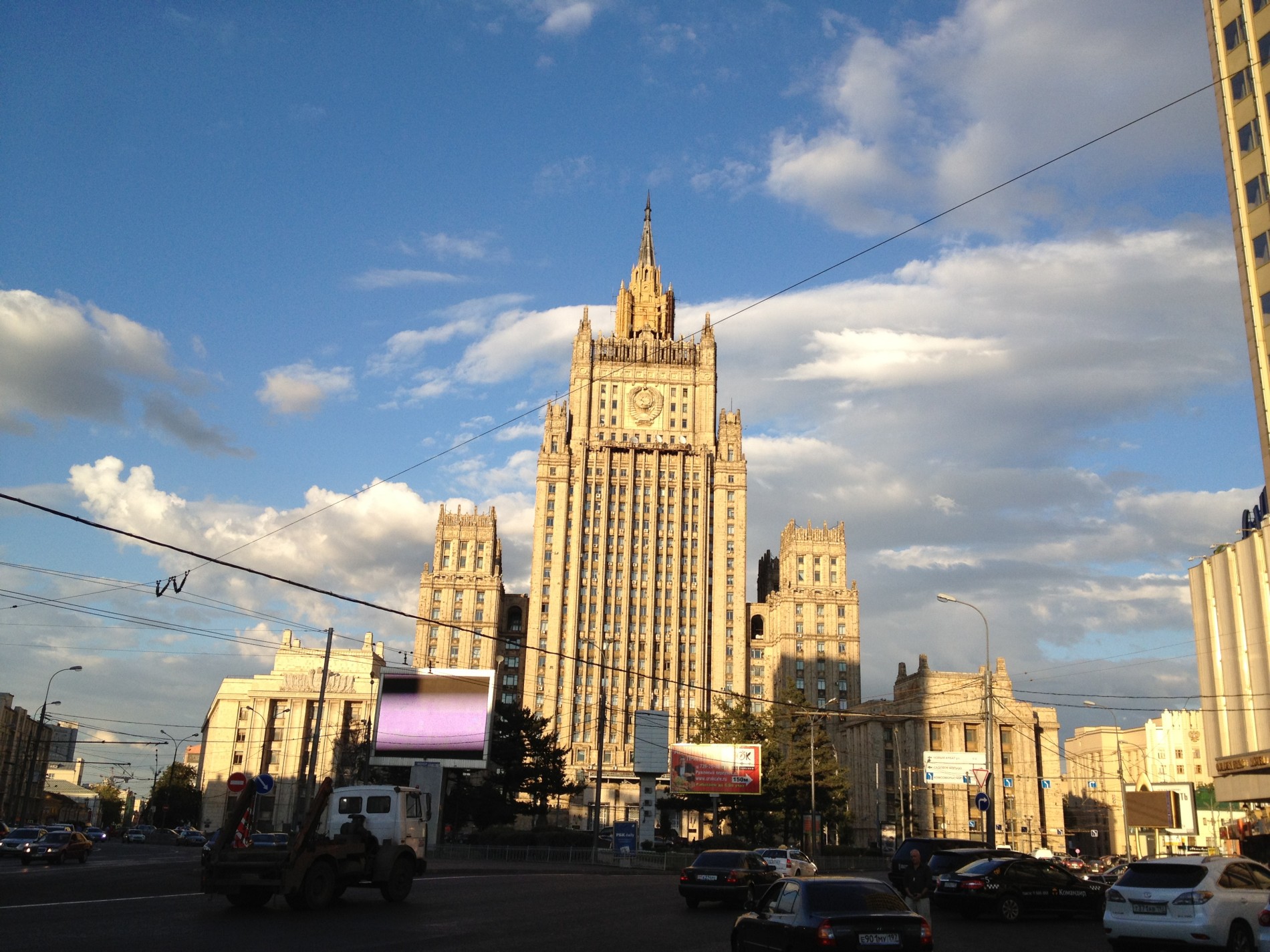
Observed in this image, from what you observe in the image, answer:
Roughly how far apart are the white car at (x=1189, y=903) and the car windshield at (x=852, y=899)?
17.8ft

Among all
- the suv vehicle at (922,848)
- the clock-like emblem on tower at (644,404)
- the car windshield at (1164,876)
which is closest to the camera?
the car windshield at (1164,876)

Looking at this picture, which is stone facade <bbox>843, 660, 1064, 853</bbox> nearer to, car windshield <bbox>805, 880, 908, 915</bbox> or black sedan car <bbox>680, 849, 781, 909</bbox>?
black sedan car <bbox>680, 849, 781, 909</bbox>

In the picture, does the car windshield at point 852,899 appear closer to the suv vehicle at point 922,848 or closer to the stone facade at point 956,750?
the suv vehicle at point 922,848

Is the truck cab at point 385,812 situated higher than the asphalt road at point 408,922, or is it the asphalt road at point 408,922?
the truck cab at point 385,812

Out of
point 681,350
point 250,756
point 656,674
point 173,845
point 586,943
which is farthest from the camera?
point 681,350

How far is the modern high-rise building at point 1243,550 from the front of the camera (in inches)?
1934

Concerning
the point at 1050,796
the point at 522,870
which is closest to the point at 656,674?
the point at 1050,796

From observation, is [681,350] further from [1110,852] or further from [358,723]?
[1110,852]

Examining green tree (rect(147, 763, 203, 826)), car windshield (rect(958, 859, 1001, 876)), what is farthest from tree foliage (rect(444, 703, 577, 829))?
green tree (rect(147, 763, 203, 826))

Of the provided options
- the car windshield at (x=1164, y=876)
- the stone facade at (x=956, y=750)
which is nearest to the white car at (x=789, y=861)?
the car windshield at (x=1164, y=876)

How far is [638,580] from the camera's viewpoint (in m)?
136

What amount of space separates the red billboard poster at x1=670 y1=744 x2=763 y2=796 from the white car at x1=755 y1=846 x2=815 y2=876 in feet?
82.7

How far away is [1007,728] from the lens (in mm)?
93875

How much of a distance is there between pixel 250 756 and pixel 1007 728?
78.3 meters
